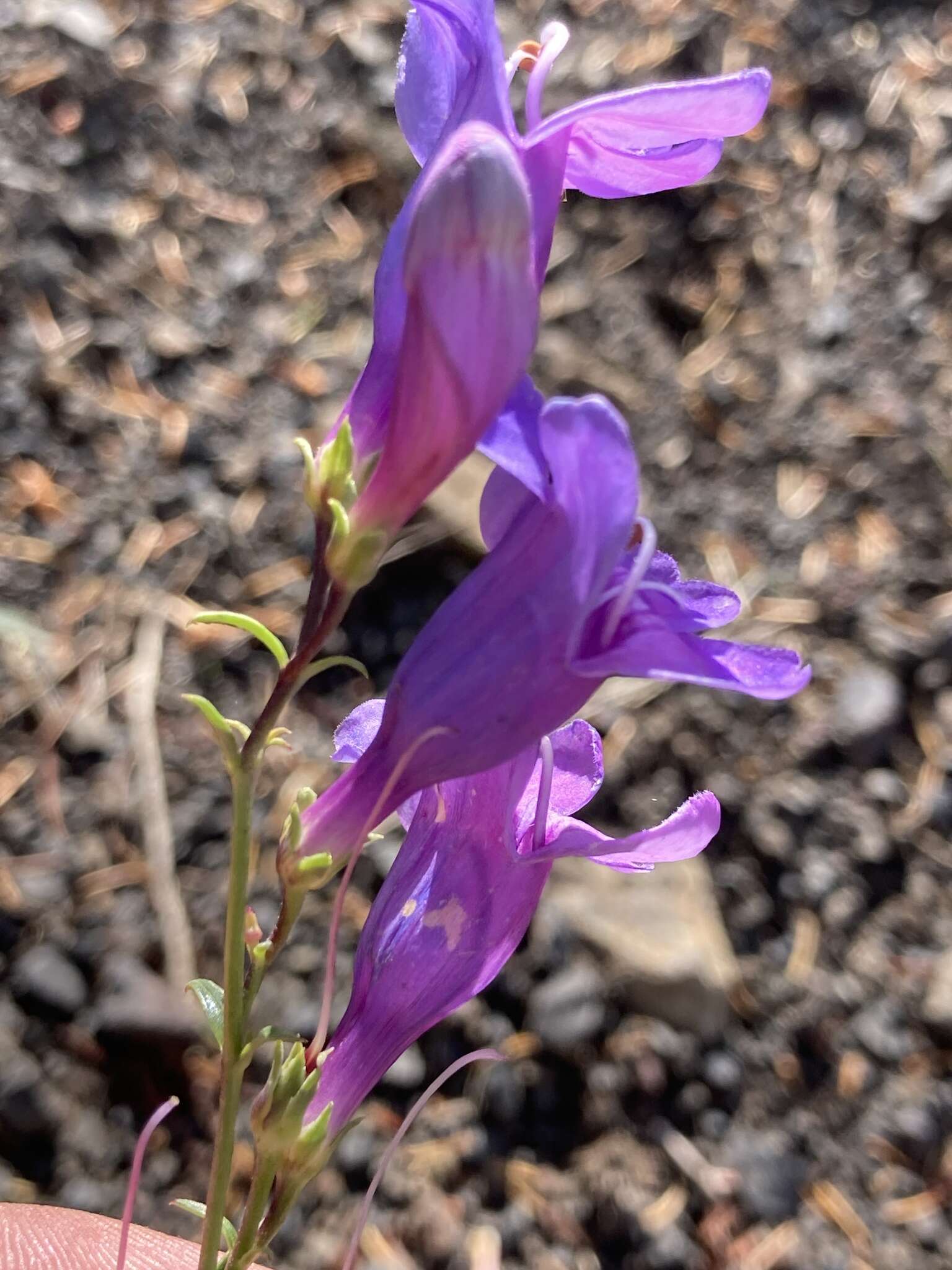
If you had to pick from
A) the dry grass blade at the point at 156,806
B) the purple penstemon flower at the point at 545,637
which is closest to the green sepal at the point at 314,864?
the purple penstemon flower at the point at 545,637

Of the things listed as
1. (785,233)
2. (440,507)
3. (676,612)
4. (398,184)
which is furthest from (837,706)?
(676,612)

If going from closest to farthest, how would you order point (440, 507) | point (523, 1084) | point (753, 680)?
1. point (753, 680)
2. point (523, 1084)
3. point (440, 507)

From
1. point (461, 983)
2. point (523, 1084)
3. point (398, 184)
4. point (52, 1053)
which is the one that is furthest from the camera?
point (398, 184)

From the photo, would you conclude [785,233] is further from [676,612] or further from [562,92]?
[676,612]

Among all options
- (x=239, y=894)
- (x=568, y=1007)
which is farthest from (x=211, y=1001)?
(x=568, y=1007)

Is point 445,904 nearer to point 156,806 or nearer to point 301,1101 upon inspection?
point 301,1101

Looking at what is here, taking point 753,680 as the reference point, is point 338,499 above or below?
above

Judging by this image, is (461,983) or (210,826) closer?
(461,983)

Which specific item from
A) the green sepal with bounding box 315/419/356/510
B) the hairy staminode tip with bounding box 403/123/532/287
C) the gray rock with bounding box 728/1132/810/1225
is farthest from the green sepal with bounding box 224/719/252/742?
the gray rock with bounding box 728/1132/810/1225
